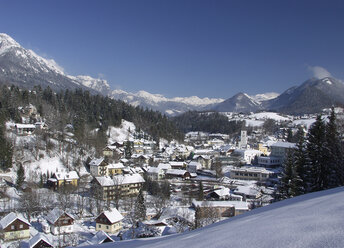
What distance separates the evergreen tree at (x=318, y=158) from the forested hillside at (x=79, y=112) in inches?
1561

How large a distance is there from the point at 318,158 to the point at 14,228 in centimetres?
2347

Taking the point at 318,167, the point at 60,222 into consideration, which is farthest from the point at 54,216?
the point at 318,167

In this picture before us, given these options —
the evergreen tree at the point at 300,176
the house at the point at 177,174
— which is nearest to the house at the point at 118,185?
the house at the point at 177,174

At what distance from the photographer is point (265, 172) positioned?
49125mm

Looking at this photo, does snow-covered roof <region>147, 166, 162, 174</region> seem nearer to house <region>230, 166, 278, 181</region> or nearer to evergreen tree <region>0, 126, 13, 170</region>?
house <region>230, 166, 278, 181</region>

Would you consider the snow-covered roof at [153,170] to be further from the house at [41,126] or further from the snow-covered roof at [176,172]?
the house at [41,126]

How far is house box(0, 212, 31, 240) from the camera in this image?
22.9 m

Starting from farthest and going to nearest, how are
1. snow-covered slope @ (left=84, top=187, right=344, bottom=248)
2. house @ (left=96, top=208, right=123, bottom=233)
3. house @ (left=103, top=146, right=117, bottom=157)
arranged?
house @ (left=103, top=146, right=117, bottom=157) → house @ (left=96, top=208, right=123, bottom=233) → snow-covered slope @ (left=84, top=187, right=344, bottom=248)

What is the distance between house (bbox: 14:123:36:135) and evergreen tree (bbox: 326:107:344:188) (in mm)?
42235

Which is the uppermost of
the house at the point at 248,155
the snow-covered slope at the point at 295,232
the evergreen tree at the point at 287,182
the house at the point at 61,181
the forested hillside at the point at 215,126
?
the forested hillside at the point at 215,126

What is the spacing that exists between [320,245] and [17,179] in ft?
114

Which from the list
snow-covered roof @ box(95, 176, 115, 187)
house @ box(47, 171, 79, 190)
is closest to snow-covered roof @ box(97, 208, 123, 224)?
snow-covered roof @ box(95, 176, 115, 187)

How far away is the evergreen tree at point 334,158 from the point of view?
1598 cm

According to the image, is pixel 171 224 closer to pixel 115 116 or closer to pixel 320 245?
pixel 320 245
